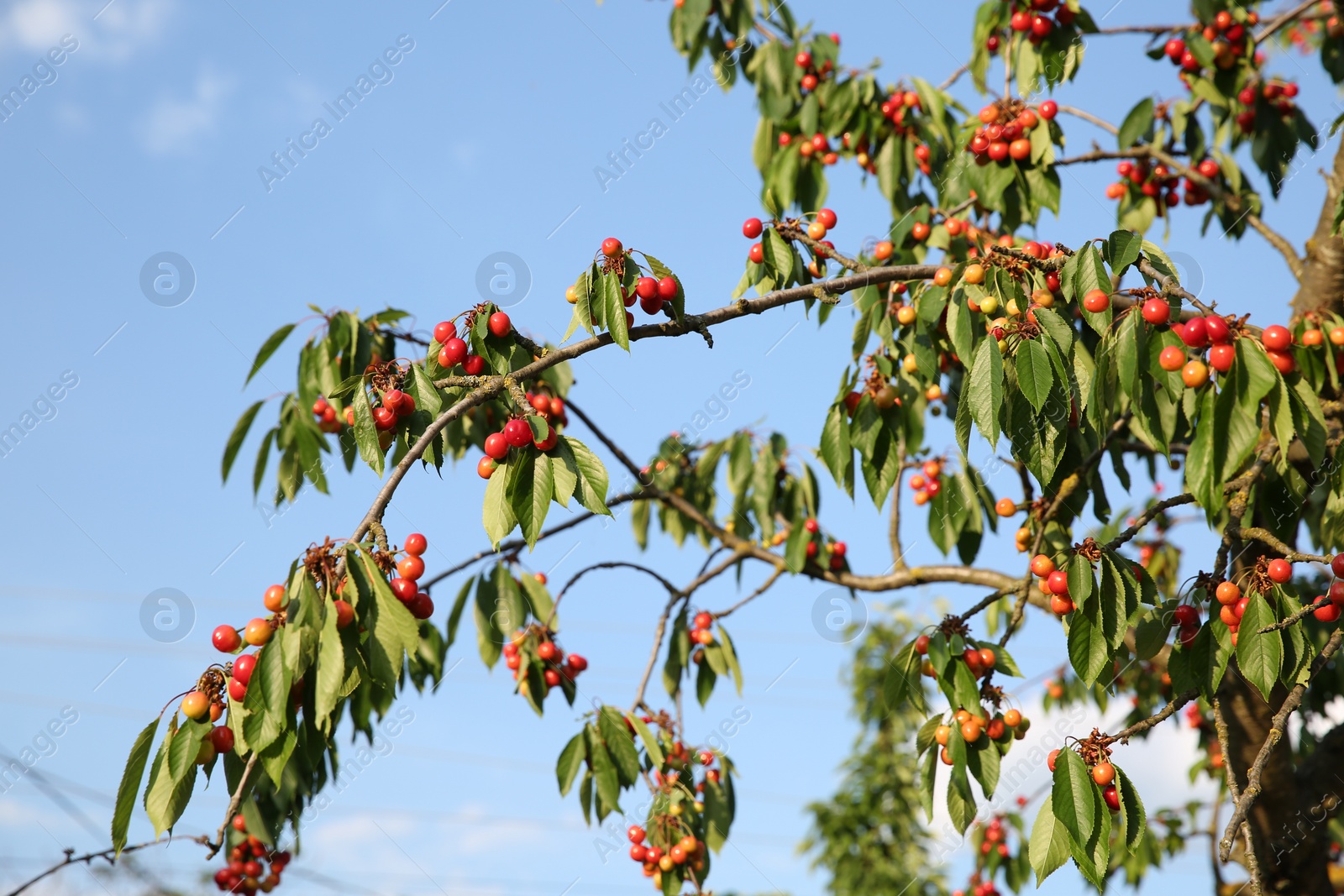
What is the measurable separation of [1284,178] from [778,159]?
1966mm

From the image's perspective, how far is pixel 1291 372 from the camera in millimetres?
1878

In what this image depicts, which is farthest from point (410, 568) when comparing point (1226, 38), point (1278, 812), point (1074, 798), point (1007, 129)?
point (1226, 38)

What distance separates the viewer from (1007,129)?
326cm

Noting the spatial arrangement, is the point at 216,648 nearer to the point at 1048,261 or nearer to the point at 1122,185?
the point at 1048,261

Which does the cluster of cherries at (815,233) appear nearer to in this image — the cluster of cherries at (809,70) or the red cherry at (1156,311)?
the red cherry at (1156,311)

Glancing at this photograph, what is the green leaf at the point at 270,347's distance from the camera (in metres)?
3.29

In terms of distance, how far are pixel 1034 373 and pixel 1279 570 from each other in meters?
0.66

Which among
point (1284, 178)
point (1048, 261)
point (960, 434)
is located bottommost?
point (960, 434)

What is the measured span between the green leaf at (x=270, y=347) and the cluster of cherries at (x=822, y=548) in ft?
5.96

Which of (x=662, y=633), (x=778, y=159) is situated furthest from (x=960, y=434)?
(x=778, y=159)

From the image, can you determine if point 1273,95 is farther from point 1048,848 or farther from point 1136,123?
point 1048,848

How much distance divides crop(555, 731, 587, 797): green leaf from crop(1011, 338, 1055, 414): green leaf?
180 cm

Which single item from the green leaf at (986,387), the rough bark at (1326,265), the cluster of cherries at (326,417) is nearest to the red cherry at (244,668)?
the green leaf at (986,387)

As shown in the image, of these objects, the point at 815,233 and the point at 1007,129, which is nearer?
the point at 815,233
